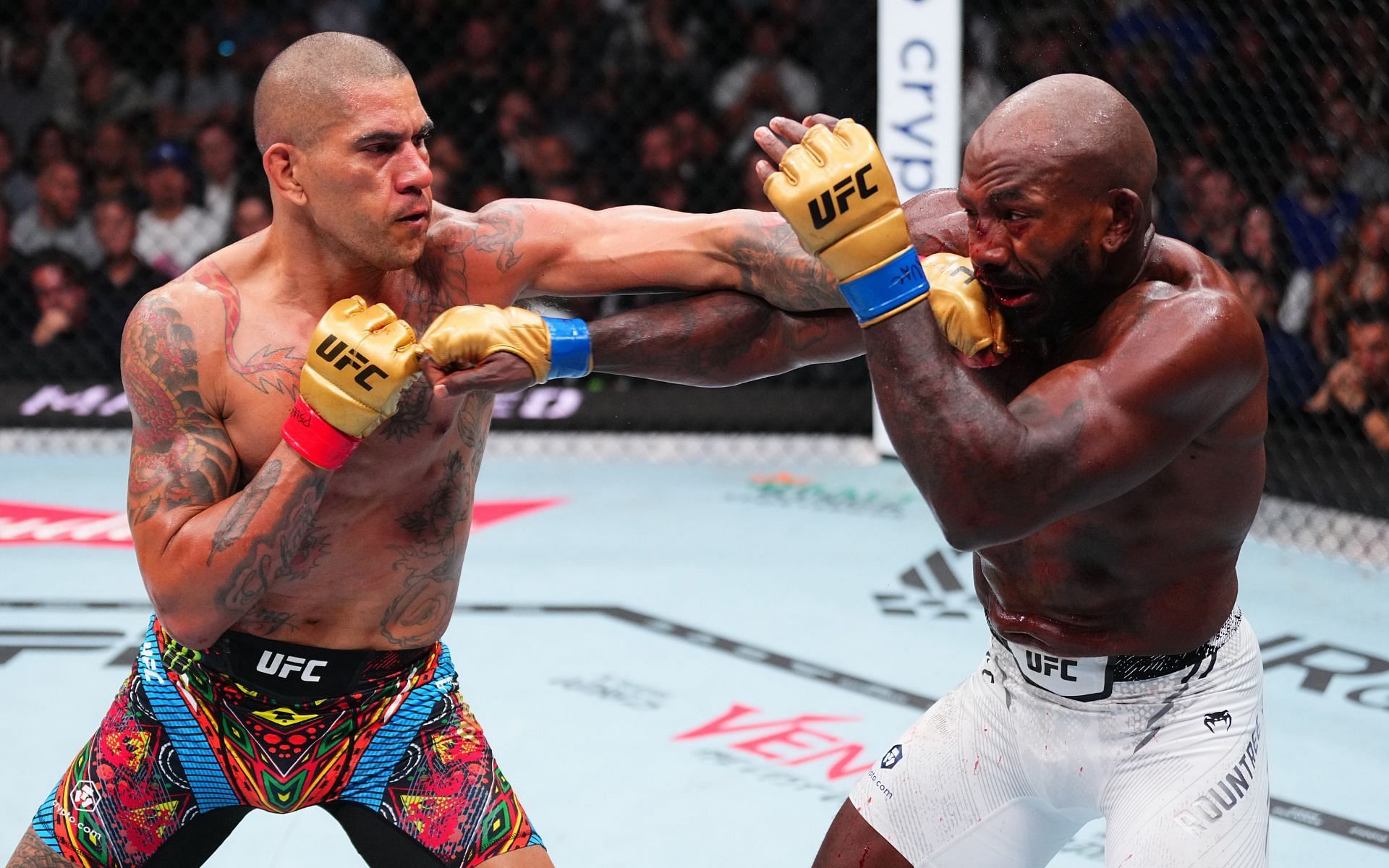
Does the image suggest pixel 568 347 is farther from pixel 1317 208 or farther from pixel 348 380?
pixel 1317 208

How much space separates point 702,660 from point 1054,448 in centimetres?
230

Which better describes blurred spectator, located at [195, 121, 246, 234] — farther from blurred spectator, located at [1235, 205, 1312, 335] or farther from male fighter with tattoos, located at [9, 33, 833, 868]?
male fighter with tattoos, located at [9, 33, 833, 868]

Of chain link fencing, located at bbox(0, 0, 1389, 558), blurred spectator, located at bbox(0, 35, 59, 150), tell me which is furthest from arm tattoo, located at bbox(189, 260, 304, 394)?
blurred spectator, located at bbox(0, 35, 59, 150)

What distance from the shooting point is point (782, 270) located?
2041 mm

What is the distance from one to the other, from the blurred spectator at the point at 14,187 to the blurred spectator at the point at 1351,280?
4.94 meters

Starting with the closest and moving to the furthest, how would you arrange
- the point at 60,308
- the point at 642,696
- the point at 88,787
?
the point at 88,787, the point at 642,696, the point at 60,308

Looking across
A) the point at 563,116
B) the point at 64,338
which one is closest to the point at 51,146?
the point at 64,338

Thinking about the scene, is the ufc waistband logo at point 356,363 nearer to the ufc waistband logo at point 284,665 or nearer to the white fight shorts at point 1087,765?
the ufc waistband logo at point 284,665

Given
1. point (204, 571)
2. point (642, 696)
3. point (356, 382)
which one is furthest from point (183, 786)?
point (642, 696)

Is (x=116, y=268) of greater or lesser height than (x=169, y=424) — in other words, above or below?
above

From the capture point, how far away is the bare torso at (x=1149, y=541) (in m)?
1.76

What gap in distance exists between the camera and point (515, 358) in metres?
1.84

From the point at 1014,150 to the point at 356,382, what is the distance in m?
0.80

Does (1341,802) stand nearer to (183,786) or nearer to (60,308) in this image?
(183,786)
